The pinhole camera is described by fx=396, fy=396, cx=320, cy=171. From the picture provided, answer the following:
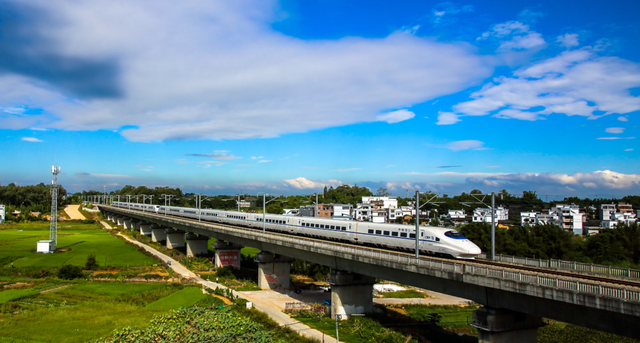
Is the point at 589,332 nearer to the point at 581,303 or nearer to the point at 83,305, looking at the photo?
the point at 581,303

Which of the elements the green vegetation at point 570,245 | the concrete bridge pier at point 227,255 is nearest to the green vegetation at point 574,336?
the green vegetation at point 570,245

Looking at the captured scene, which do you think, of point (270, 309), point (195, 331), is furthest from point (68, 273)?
point (195, 331)

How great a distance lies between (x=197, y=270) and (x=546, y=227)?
6594 centimetres

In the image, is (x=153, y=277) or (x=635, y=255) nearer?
(x=153, y=277)

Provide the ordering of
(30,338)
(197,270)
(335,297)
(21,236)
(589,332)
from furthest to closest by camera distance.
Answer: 1. (21,236)
2. (197,270)
3. (335,297)
4. (589,332)
5. (30,338)

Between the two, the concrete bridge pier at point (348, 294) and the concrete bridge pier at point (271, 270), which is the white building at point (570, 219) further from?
the concrete bridge pier at point (348, 294)

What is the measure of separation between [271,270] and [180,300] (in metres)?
13.9

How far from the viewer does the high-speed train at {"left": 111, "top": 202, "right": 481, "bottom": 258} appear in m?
32.1

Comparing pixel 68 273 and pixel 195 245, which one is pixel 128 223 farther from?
pixel 68 273

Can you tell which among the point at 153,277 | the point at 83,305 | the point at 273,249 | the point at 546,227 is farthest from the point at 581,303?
the point at 546,227

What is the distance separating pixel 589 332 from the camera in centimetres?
3672

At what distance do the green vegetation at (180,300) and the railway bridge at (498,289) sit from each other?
40.8 ft

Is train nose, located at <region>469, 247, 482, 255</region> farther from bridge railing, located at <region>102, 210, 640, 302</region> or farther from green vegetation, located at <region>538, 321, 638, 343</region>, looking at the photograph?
green vegetation, located at <region>538, 321, 638, 343</region>

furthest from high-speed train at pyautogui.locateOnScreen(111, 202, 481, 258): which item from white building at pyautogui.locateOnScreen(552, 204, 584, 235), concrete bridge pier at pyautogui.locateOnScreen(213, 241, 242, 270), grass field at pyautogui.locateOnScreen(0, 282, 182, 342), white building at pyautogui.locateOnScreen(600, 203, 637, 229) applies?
white building at pyautogui.locateOnScreen(552, 204, 584, 235)
